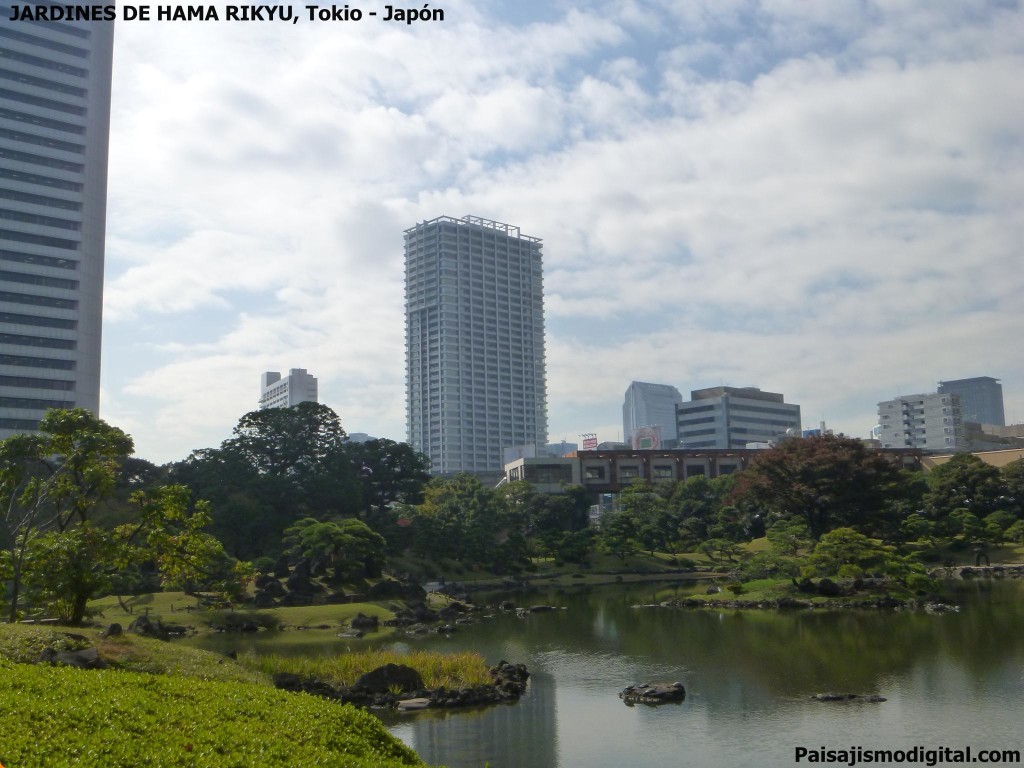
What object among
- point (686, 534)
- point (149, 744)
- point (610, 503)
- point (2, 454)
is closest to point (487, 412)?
point (610, 503)

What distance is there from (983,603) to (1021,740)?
2805 centimetres

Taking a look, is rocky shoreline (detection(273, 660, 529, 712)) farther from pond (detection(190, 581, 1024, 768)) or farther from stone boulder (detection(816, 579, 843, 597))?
stone boulder (detection(816, 579, 843, 597))

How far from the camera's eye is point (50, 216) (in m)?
89.4

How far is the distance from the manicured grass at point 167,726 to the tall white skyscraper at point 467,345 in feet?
521

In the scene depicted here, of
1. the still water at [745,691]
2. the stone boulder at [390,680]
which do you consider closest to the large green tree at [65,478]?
the stone boulder at [390,680]

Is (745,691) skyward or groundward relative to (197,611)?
groundward

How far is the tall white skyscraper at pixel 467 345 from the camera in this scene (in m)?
176

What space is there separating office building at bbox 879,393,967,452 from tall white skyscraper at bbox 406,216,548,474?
72.4m

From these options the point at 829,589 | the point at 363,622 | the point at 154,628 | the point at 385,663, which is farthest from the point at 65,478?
the point at 829,589

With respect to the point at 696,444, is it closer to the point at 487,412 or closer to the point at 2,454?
the point at 487,412

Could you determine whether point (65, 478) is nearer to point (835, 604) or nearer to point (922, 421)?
point (835, 604)

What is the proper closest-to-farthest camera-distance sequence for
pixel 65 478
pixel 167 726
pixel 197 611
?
pixel 167 726 → pixel 65 478 → pixel 197 611

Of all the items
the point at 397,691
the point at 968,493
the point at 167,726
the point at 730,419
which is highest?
the point at 730,419

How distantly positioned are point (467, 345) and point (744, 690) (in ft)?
512
